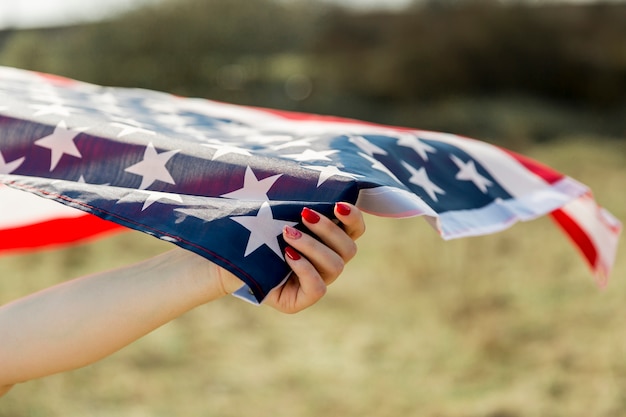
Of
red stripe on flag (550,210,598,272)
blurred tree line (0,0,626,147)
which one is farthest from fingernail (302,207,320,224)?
blurred tree line (0,0,626,147)

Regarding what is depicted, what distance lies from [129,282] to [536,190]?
0.84 m

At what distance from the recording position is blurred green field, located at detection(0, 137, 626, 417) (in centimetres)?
276

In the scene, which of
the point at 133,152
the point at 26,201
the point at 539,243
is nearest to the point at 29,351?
the point at 133,152

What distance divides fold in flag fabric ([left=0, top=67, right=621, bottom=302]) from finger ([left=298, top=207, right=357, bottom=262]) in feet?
0.07

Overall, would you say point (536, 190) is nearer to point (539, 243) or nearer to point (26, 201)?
point (26, 201)

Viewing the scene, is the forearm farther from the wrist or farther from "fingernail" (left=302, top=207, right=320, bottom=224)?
"fingernail" (left=302, top=207, right=320, bottom=224)

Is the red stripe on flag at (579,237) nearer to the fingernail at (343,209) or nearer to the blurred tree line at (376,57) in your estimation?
the fingernail at (343,209)

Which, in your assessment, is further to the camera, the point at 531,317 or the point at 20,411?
the point at 531,317

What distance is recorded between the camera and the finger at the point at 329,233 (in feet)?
2.62

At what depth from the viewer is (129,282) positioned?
34.2 inches

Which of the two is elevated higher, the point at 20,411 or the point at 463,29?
the point at 463,29

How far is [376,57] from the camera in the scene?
1029cm

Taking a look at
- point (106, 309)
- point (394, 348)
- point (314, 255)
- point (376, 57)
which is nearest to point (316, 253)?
point (314, 255)

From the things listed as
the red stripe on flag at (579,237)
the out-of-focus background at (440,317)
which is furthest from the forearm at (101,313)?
the out-of-focus background at (440,317)
